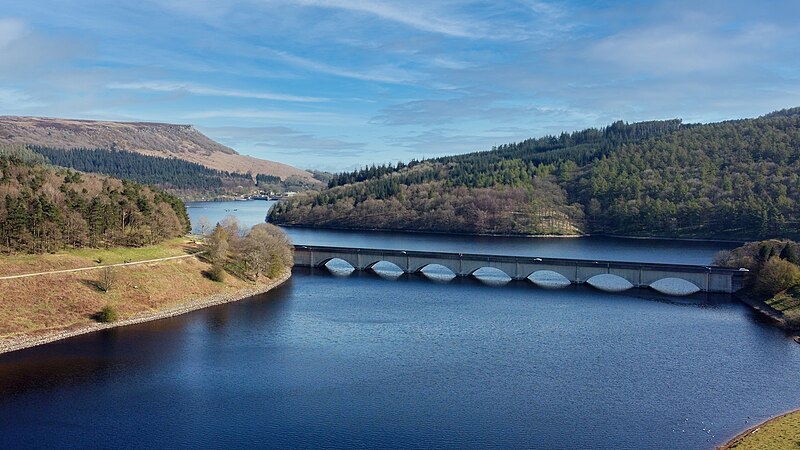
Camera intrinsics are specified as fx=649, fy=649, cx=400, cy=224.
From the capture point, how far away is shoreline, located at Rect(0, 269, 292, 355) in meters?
53.6

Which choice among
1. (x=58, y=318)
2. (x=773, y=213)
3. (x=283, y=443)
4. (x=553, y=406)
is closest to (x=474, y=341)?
(x=553, y=406)

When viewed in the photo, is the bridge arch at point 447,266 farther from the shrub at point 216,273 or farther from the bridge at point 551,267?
the shrub at point 216,273

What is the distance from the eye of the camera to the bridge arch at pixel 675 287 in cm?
8625

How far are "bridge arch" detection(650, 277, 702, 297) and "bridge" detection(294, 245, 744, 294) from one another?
5.6 inches

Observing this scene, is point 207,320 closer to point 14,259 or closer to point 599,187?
point 14,259

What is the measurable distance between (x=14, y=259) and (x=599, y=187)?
149m

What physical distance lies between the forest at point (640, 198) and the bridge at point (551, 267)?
6298 centimetres

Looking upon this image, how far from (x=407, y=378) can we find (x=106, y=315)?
31.9 metres

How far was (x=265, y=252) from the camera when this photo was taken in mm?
87938

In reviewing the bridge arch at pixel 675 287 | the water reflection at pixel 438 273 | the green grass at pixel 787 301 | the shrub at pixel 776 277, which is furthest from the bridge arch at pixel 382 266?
the green grass at pixel 787 301

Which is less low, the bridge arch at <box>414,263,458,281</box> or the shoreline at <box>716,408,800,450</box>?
the bridge arch at <box>414,263,458,281</box>

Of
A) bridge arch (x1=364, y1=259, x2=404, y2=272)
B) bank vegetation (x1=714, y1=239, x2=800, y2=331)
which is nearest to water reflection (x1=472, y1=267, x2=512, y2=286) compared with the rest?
bridge arch (x1=364, y1=259, x2=404, y2=272)

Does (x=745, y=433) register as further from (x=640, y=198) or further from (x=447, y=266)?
(x=640, y=198)

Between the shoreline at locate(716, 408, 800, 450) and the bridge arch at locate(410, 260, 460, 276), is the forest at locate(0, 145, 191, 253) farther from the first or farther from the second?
the shoreline at locate(716, 408, 800, 450)
